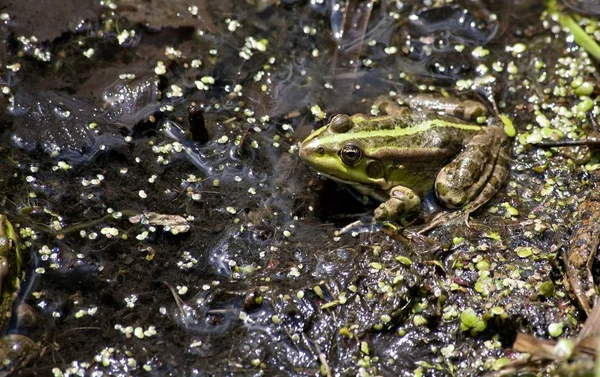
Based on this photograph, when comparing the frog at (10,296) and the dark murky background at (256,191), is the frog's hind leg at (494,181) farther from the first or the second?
the frog at (10,296)

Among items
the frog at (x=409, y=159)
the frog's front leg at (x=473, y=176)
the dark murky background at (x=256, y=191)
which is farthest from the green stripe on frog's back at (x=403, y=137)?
the dark murky background at (x=256, y=191)

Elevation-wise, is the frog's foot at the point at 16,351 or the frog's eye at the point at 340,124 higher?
the frog's eye at the point at 340,124

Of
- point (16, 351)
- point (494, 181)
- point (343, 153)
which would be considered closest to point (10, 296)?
point (16, 351)

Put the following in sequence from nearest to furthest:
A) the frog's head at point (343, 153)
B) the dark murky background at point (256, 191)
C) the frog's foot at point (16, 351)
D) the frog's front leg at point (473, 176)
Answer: the frog's foot at point (16, 351) < the dark murky background at point (256, 191) < the frog's head at point (343, 153) < the frog's front leg at point (473, 176)

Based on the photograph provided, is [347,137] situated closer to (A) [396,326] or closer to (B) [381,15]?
(A) [396,326]

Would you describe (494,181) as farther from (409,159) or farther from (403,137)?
(403,137)

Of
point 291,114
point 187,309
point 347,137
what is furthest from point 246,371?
point 291,114
